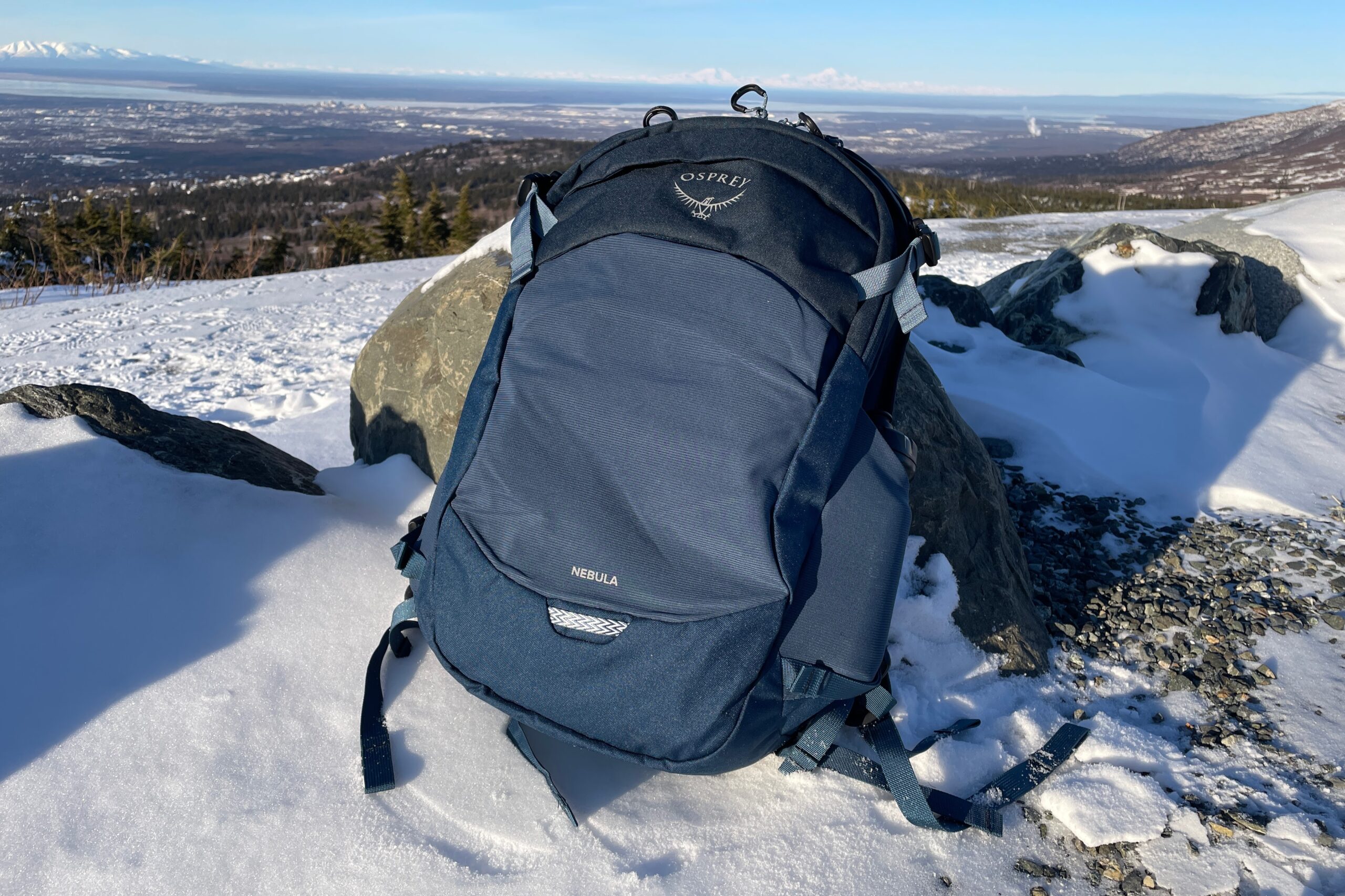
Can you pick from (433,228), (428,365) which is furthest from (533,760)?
(433,228)

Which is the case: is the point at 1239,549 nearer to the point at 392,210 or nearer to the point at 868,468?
the point at 868,468

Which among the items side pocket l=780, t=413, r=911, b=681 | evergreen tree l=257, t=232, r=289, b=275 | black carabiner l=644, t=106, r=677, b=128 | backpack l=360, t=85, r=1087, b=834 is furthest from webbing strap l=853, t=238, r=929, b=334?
evergreen tree l=257, t=232, r=289, b=275

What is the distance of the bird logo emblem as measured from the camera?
1939 millimetres

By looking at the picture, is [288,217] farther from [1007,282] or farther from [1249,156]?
[1249,156]

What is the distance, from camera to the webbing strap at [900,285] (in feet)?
6.24

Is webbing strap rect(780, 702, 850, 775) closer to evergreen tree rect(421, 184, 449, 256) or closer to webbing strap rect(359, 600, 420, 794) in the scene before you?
webbing strap rect(359, 600, 420, 794)

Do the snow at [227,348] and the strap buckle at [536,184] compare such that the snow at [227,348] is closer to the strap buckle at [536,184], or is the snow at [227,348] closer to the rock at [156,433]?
the rock at [156,433]

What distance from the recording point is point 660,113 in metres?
2.33

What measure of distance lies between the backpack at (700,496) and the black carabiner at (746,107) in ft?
0.62

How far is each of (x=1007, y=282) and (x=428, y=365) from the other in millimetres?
4935

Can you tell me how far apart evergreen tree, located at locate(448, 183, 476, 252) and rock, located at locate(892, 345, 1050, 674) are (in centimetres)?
2446

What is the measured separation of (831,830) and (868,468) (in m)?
0.80

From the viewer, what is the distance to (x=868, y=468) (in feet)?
5.95

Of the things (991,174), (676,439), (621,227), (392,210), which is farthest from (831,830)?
(991,174)
